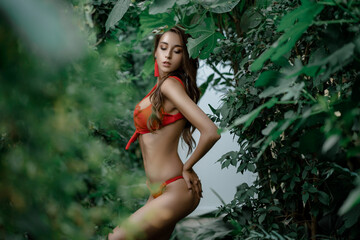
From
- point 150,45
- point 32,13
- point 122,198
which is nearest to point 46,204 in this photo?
point 122,198

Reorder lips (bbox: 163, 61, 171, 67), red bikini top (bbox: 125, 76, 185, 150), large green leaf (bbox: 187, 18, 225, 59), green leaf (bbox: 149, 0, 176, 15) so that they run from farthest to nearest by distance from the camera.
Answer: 1. lips (bbox: 163, 61, 171, 67)
2. red bikini top (bbox: 125, 76, 185, 150)
3. large green leaf (bbox: 187, 18, 225, 59)
4. green leaf (bbox: 149, 0, 176, 15)

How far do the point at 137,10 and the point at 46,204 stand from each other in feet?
8.36

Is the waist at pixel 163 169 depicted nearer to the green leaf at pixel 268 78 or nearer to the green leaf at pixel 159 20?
the green leaf at pixel 159 20

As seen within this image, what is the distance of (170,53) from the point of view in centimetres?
206

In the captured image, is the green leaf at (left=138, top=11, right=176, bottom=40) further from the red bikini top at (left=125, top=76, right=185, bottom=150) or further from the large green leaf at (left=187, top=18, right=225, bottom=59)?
the red bikini top at (left=125, top=76, right=185, bottom=150)

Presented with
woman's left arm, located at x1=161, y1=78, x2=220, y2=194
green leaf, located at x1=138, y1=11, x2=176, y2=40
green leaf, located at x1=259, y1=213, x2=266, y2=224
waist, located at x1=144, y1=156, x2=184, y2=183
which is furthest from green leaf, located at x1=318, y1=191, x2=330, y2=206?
green leaf, located at x1=138, y1=11, x2=176, y2=40

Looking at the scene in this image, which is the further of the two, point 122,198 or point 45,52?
point 122,198

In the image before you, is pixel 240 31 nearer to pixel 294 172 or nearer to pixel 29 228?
pixel 294 172

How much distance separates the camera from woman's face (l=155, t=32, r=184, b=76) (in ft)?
6.79

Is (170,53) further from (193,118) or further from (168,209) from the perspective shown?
(168,209)

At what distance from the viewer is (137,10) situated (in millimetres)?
2992

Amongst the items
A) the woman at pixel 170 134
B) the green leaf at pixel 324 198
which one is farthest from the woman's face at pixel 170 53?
the green leaf at pixel 324 198

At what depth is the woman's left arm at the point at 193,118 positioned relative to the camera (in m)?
1.78

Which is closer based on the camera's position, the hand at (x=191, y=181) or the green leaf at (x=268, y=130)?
the green leaf at (x=268, y=130)
